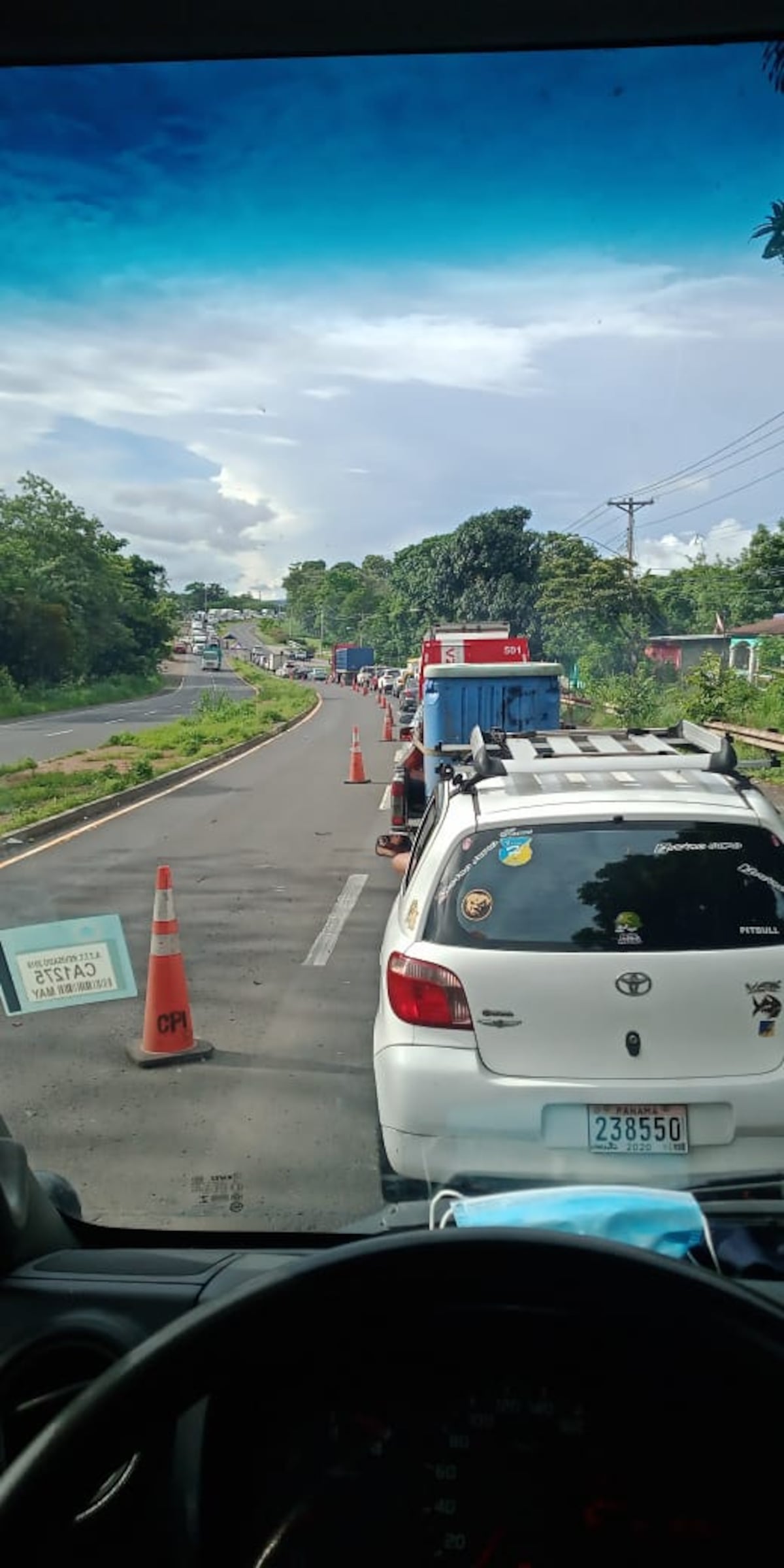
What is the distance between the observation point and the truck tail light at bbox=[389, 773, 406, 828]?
949 centimetres

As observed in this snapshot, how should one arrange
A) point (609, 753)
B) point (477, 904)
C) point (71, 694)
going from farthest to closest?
1. point (71, 694)
2. point (609, 753)
3. point (477, 904)

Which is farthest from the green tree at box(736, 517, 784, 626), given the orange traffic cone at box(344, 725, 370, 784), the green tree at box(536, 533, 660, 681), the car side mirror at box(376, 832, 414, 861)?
the orange traffic cone at box(344, 725, 370, 784)

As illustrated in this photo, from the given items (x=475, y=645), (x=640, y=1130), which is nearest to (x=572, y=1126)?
(x=640, y=1130)

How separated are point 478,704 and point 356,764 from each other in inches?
131

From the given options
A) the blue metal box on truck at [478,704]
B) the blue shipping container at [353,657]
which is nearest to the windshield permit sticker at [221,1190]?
the blue shipping container at [353,657]

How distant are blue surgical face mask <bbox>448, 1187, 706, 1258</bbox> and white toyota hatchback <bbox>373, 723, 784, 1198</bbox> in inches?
50.6

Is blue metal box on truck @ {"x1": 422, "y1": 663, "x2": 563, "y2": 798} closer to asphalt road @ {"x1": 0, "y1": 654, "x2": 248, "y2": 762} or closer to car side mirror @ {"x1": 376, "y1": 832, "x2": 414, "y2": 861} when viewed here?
asphalt road @ {"x1": 0, "y1": 654, "x2": 248, "y2": 762}

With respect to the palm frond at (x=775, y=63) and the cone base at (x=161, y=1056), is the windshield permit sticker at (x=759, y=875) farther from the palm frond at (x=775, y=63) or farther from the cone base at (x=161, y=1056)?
the cone base at (x=161, y=1056)

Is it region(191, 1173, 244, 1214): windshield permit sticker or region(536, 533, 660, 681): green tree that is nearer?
region(191, 1173, 244, 1214): windshield permit sticker

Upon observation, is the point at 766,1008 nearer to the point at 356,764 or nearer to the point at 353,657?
the point at 353,657

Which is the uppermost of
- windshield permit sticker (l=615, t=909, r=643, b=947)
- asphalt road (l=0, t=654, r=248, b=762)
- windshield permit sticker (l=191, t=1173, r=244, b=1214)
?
asphalt road (l=0, t=654, r=248, b=762)

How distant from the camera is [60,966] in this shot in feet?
11.8

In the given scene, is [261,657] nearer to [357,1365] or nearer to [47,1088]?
[47,1088]

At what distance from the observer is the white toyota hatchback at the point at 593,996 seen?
3475mm
